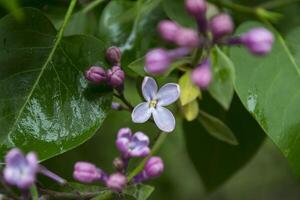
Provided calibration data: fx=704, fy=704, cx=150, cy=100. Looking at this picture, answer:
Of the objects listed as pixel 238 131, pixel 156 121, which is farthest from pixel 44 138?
pixel 238 131

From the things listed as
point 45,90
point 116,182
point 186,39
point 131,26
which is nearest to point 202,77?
point 186,39

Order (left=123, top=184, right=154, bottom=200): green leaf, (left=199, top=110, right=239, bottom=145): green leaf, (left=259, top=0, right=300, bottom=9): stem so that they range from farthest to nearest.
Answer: (left=259, top=0, right=300, bottom=9): stem < (left=199, top=110, right=239, bottom=145): green leaf < (left=123, top=184, right=154, bottom=200): green leaf

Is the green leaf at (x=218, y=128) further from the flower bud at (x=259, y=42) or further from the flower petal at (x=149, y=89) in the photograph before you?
the flower bud at (x=259, y=42)

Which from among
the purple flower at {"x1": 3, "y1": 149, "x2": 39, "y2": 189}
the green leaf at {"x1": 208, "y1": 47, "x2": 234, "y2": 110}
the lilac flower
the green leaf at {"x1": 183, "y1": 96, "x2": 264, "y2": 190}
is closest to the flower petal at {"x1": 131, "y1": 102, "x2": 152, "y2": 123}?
the lilac flower

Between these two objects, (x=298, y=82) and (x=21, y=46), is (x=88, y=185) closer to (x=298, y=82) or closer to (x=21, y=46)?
(x=21, y=46)

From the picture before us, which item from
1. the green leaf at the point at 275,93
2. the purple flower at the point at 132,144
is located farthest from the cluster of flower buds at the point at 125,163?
the green leaf at the point at 275,93

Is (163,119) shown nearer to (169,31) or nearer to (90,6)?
(169,31)

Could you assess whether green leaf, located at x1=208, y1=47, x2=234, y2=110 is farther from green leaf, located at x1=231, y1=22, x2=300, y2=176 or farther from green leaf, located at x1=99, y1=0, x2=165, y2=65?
green leaf, located at x1=99, y1=0, x2=165, y2=65
